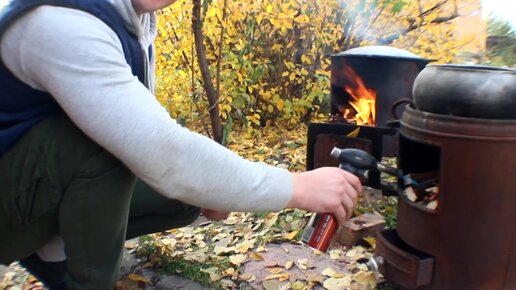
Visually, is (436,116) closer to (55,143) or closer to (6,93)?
(55,143)

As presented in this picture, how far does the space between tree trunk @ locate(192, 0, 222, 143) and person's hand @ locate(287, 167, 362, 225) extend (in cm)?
260

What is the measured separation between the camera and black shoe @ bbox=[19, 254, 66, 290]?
1472 millimetres

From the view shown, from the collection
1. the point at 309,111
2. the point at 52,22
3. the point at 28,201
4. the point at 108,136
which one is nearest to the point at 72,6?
the point at 52,22

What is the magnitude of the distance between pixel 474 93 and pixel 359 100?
1.66 metres

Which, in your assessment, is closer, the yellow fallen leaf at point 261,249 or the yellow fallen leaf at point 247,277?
the yellow fallen leaf at point 247,277

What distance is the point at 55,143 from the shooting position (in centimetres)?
122

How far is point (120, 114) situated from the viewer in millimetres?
1045

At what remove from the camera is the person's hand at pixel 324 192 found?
46.9 inches

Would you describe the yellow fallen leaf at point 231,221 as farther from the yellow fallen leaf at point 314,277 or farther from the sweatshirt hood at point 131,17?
the sweatshirt hood at point 131,17

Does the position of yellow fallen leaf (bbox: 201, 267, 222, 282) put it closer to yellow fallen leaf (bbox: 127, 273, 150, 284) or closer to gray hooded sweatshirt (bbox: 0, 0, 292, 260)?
yellow fallen leaf (bbox: 127, 273, 150, 284)

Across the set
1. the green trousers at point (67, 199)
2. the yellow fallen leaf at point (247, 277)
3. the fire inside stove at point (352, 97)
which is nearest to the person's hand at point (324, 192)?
the green trousers at point (67, 199)

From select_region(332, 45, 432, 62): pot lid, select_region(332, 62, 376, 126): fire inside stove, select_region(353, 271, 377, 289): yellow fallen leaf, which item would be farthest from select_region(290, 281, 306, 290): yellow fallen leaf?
select_region(332, 45, 432, 62): pot lid

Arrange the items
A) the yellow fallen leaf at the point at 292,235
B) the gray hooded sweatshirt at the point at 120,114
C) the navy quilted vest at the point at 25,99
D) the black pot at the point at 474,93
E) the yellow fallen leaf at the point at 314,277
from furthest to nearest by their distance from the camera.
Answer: the yellow fallen leaf at the point at 292,235
the yellow fallen leaf at the point at 314,277
the black pot at the point at 474,93
the navy quilted vest at the point at 25,99
the gray hooded sweatshirt at the point at 120,114

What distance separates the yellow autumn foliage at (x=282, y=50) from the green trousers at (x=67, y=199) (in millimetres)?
3002
